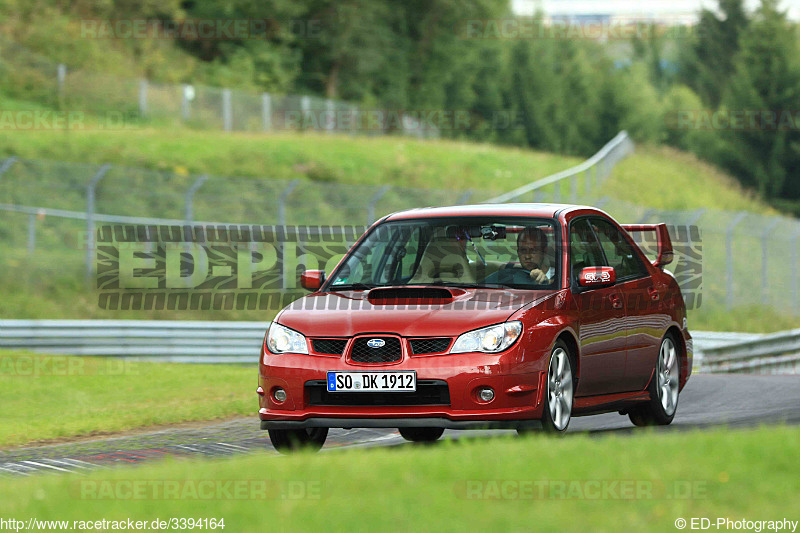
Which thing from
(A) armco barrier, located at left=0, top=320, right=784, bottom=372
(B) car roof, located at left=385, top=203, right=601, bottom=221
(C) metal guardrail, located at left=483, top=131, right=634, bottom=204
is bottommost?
(C) metal guardrail, located at left=483, top=131, right=634, bottom=204

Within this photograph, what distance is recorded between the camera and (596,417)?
12031 millimetres

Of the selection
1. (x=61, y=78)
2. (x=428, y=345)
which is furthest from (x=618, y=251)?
(x=61, y=78)

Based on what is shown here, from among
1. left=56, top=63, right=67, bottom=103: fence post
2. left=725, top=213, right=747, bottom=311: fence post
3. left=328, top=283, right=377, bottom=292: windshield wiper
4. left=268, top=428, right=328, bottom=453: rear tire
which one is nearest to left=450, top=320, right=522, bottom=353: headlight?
left=328, top=283, right=377, bottom=292: windshield wiper

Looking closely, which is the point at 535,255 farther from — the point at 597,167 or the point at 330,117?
the point at 330,117

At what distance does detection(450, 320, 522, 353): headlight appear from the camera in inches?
339

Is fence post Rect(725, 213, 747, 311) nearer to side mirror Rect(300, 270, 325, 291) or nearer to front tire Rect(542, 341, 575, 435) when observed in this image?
side mirror Rect(300, 270, 325, 291)

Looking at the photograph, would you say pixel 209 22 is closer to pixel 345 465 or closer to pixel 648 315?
pixel 648 315

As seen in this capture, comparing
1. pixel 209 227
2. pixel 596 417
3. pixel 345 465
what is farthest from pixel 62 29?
pixel 345 465

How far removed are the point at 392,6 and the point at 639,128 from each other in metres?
22.4

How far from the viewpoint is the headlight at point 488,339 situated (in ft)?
28.3

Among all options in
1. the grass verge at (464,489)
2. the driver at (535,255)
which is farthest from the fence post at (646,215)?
the grass verge at (464,489)

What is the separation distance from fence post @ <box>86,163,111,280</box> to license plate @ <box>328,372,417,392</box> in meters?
13.5

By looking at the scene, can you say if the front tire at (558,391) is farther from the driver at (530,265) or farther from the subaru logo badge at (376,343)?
the subaru logo badge at (376,343)

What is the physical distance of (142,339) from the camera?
20.3 meters
